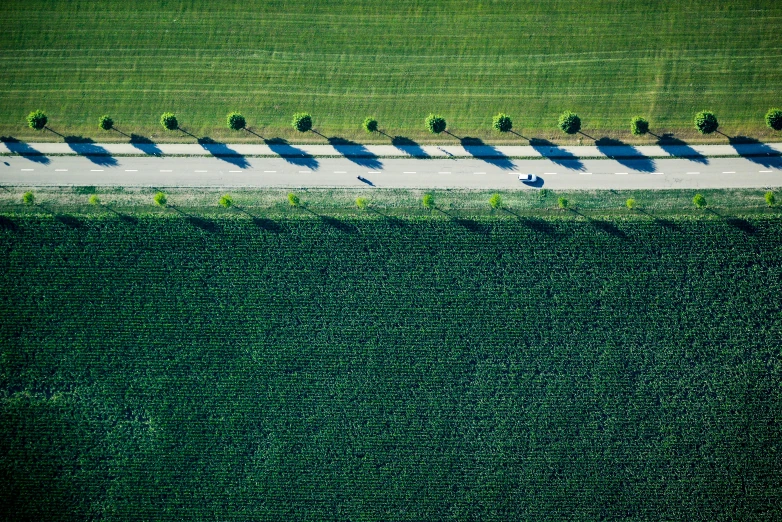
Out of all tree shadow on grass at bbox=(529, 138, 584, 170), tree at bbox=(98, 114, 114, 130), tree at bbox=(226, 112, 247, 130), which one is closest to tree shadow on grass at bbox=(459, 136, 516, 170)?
tree shadow on grass at bbox=(529, 138, 584, 170)

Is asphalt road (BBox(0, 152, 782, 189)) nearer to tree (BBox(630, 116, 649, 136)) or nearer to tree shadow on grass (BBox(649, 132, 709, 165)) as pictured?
tree shadow on grass (BBox(649, 132, 709, 165))

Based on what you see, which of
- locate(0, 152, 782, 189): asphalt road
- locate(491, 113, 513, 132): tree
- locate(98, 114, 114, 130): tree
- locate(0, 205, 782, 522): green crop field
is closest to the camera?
locate(0, 205, 782, 522): green crop field

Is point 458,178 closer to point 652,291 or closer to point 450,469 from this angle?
point 652,291

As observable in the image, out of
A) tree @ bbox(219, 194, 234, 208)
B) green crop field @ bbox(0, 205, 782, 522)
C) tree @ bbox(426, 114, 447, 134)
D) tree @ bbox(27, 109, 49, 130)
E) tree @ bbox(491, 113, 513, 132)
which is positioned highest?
tree @ bbox(491, 113, 513, 132)

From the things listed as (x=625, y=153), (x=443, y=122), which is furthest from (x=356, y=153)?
(x=625, y=153)

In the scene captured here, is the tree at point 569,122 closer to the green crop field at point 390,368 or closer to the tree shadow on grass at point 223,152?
the green crop field at point 390,368

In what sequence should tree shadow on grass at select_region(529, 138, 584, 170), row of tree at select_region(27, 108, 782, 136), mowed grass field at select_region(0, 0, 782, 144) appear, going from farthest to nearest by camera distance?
mowed grass field at select_region(0, 0, 782, 144)
tree shadow on grass at select_region(529, 138, 584, 170)
row of tree at select_region(27, 108, 782, 136)

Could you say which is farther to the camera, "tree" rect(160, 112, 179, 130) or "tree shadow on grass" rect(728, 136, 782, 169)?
"tree" rect(160, 112, 179, 130)
